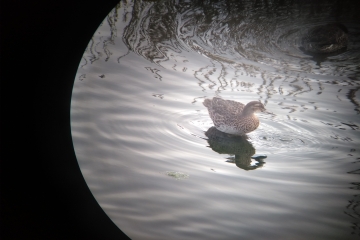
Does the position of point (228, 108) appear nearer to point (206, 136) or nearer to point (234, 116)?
point (234, 116)

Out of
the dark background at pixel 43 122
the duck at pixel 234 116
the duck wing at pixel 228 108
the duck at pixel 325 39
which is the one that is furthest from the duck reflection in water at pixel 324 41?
the dark background at pixel 43 122

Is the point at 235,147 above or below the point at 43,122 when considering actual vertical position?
above

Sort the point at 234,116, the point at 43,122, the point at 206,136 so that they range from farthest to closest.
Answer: the point at 234,116
the point at 206,136
the point at 43,122

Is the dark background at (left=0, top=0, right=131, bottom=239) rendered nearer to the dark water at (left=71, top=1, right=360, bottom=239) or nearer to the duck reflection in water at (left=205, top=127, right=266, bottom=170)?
the dark water at (left=71, top=1, right=360, bottom=239)

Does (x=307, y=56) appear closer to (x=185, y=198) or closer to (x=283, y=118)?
(x=283, y=118)

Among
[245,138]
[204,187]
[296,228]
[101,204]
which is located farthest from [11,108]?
[245,138]

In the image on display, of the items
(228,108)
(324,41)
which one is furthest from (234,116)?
(324,41)
